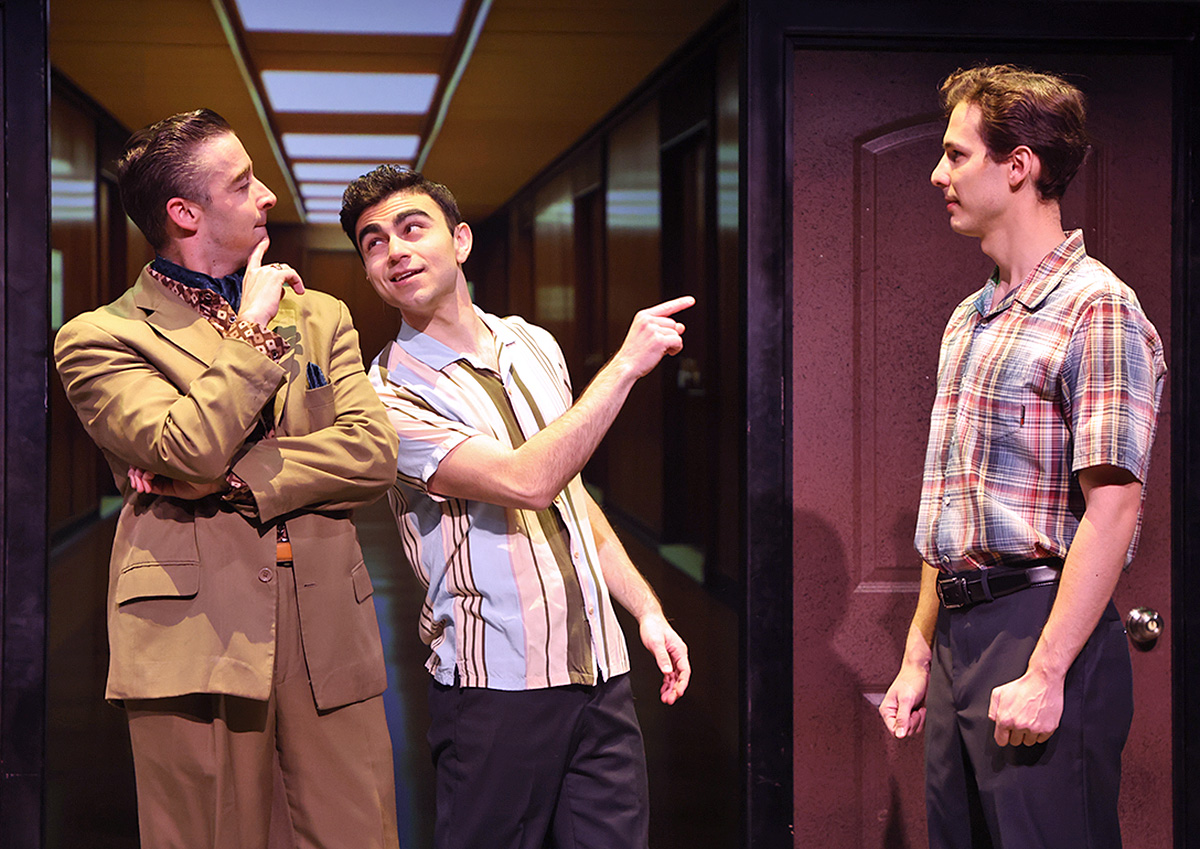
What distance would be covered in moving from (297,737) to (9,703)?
0.93 meters

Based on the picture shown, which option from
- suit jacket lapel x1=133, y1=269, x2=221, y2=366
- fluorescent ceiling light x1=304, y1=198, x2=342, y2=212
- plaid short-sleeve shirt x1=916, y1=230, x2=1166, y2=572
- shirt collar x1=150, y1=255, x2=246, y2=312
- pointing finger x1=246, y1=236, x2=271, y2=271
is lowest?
plaid short-sleeve shirt x1=916, y1=230, x2=1166, y2=572

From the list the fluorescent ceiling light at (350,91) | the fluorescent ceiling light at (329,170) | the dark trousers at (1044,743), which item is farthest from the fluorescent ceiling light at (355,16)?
the dark trousers at (1044,743)

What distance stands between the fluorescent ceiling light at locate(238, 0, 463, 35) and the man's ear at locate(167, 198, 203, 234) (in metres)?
2.36

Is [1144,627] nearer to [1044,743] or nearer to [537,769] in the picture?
[1044,743]

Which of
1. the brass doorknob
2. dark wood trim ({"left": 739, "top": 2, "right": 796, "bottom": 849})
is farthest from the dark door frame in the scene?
the brass doorknob

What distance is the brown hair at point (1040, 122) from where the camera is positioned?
1.62m

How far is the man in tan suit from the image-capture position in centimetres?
160

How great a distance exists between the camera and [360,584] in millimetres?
1768

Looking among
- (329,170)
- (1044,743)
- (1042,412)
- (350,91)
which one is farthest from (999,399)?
(329,170)

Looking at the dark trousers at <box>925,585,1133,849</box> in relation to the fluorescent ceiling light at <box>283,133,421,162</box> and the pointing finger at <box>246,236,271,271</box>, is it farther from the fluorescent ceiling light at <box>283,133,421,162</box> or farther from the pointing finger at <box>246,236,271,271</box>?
the fluorescent ceiling light at <box>283,133,421,162</box>

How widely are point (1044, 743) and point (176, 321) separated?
5.05 feet

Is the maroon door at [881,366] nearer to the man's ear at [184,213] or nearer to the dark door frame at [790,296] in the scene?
the dark door frame at [790,296]

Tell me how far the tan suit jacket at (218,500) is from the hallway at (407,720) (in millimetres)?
917

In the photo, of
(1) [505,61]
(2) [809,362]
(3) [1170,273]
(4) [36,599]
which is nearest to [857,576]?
(2) [809,362]
